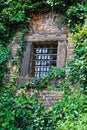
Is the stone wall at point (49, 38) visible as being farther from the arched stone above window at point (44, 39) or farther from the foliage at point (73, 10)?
the foliage at point (73, 10)

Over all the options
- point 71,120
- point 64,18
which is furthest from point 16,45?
point 71,120

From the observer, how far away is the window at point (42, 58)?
760cm

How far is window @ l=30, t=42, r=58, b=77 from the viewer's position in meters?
7.60

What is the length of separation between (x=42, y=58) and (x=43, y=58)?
2 cm

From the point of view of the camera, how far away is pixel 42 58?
25.4 feet

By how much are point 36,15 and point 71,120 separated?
10.0 ft

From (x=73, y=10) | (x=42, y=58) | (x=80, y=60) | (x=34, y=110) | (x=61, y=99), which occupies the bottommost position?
(x=34, y=110)

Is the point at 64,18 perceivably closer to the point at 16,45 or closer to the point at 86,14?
the point at 86,14

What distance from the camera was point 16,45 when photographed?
7.80 meters

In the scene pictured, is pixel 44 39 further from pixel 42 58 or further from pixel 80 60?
pixel 80 60

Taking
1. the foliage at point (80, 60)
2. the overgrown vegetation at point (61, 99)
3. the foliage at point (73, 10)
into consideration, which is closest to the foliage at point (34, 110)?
the overgrown vegetation at point (61, 99)

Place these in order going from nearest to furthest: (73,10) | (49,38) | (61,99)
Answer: (61,99), (73,10), (49,38)

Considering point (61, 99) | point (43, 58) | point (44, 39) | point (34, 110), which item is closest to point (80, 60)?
point (61, 99)

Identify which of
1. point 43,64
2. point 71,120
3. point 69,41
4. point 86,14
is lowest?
point 71,120
